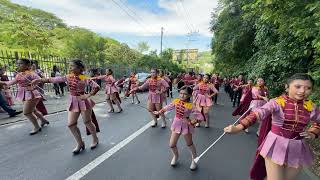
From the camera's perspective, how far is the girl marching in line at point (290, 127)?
11.6ft

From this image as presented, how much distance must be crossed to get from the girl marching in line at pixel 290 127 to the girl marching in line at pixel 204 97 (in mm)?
6828

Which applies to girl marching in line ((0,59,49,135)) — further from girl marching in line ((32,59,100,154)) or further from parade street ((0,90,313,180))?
girl marching in line ((32,59,100,154))

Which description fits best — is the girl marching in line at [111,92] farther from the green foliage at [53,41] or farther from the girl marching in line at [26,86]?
the green foliage at [53,41]

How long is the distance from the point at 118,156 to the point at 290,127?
155 inches

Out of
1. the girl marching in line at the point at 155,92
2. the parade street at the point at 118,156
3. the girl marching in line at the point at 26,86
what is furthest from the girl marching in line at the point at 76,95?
the girl marching in line at the point at 155,92

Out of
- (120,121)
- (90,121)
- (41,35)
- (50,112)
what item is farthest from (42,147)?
(41,35)

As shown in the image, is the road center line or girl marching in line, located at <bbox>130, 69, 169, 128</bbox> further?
girl marching in line, located at <bbox>130, 69, 169, 128</bbox>

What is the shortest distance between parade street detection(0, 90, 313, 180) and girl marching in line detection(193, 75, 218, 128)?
3.87ft

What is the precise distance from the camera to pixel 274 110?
11.8 ft

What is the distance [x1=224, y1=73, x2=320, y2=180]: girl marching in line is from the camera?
11.6 feet

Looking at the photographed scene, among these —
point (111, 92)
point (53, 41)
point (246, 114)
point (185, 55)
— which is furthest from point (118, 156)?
point (185, 55)

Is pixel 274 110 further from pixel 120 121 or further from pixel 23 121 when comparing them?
pixel 23 121

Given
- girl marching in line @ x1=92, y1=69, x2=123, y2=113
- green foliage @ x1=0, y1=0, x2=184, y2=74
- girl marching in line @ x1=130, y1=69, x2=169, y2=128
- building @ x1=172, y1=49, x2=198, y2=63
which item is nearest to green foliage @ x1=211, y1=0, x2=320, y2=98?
girl marching in line @ x1=130, y1=69, x2=169, y2=128

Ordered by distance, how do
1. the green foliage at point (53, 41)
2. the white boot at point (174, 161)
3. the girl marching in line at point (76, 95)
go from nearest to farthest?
1. the white boot at point (174, 161)
2. the girl marching in line at point (76, 95)
3. the green foliage at point (53, 41)
